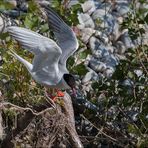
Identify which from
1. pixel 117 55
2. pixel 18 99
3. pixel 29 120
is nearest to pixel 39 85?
pixel 18 99

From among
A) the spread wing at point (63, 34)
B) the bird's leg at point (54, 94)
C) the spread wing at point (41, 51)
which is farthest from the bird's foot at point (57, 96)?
the spread wing at point (63, 34)

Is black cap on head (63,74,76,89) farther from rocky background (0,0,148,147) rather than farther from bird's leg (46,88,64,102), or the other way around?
rocky background (0,0,148,147)

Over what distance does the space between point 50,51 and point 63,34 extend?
457mm

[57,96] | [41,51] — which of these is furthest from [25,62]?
[57,96]

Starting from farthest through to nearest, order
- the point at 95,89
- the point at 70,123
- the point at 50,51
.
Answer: the point at 95,89 → the point at 70,123 → the point at 50,51

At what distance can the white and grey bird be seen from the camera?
5.67 m

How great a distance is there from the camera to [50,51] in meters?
5.77

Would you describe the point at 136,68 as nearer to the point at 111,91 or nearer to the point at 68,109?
the point at 111,91

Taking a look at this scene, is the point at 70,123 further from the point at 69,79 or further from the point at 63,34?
the point at 63,34

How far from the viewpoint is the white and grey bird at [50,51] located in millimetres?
5668

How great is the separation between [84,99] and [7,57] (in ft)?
3.27

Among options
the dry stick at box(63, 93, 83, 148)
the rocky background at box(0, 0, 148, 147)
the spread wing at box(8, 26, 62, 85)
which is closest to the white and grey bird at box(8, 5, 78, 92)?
the spread wing at box(8, 26, 62, 85)

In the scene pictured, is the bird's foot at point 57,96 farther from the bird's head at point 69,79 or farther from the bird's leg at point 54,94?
the bird's head at point 69,79

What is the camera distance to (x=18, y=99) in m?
6.40
